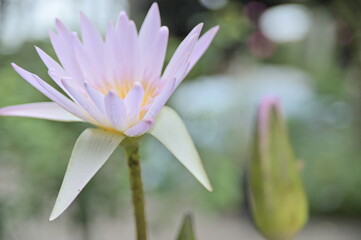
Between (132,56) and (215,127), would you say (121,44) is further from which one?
(215,127)

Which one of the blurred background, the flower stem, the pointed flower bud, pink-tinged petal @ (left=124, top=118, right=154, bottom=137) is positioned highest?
pink-tinged petal @ (left=124, top=118, right=154, bottom=137)

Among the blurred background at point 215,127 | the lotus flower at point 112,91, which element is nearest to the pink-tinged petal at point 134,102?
the lotus flower at point 112,91

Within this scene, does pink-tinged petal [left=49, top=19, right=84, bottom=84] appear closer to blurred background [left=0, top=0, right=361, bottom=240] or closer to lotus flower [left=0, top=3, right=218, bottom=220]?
lotus flower [left=0, top=3, right=218, bottom=220]

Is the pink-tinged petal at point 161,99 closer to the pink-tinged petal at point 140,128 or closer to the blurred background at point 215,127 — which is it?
the pink-tinged petal at point 140,128

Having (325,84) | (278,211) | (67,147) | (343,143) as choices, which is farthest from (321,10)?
(278,211)

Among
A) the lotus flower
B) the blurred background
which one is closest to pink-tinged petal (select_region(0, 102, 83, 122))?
the lotus flower

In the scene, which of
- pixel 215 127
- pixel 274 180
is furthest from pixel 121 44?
pixel 215 127

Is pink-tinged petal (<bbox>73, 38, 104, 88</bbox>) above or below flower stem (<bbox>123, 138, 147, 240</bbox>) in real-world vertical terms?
above

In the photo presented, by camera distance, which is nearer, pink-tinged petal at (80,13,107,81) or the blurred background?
pink-tinged petal at (80,13,107,81)
